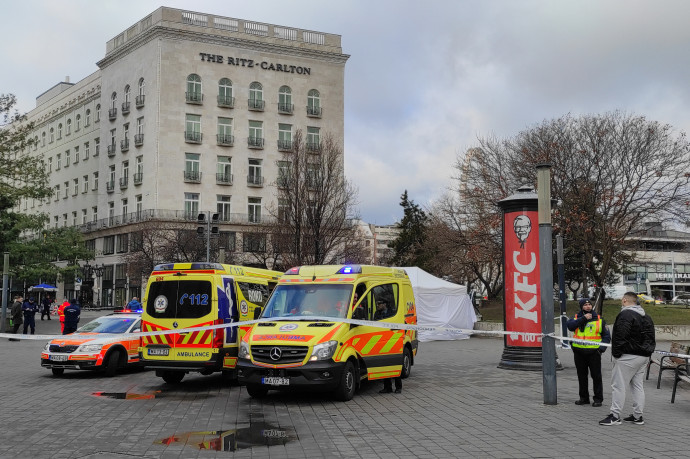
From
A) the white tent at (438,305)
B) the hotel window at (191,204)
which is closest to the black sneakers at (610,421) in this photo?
the white tent at (438,305)

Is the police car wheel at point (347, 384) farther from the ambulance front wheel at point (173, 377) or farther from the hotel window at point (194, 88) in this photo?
the hotel window at point (194, 88)

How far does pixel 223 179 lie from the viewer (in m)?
66.3

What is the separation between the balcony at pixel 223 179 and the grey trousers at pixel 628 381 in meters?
58.9

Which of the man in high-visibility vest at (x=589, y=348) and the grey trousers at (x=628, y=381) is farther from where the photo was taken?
the man in high-visibility vest at (x=589, y=348)

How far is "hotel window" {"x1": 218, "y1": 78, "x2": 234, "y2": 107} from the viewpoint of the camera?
6606cm

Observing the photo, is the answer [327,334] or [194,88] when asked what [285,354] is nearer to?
[327,334]

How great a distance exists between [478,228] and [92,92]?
55.4 meters

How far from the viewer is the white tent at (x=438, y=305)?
96.0 ft

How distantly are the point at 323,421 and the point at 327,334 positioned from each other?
2032mm

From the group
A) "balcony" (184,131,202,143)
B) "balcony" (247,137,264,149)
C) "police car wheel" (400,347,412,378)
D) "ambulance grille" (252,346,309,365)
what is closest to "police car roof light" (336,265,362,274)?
"ambulance grille" (252,346,309,365)

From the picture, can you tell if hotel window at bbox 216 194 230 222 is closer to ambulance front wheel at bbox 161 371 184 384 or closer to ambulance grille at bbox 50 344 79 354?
ambulance grille at bbox 50 344 79 354

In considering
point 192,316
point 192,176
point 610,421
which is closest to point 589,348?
point 610,421

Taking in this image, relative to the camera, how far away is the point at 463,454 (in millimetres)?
7859

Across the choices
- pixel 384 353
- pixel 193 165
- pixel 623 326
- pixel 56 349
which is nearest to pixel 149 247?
pixel 193 165
